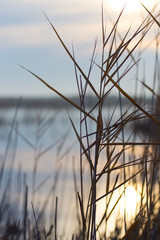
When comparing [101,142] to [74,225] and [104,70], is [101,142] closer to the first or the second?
[104,70]

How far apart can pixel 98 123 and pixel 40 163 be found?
3.14m

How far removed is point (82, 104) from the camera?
2.85 feet

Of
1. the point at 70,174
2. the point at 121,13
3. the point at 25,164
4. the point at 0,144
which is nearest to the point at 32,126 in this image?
the point at 0,144

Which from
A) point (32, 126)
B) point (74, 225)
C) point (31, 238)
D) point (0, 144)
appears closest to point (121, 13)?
point (31, 238)

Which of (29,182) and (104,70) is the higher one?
(104,70)

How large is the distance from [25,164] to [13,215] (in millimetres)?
2108

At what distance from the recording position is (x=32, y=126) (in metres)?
6.97

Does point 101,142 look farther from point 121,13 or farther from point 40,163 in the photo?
point 40,163

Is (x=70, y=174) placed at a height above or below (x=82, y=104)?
below

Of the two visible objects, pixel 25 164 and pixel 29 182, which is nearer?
pixel 29 182

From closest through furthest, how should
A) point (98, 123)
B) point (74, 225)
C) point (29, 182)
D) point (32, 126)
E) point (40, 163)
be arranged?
point (98, 123)
point (74, 225)
point (29, 182)
point (40, 163)
point (32, 126)

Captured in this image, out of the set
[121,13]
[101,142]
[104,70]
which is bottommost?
[101,142]

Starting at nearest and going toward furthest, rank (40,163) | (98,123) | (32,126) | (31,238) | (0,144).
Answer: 1. (98,123)
2. (31,238)
3. (40,163)
4. (0,144)
5. (32,126)

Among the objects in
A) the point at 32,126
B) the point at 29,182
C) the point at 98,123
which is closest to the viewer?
the point at 98,123
